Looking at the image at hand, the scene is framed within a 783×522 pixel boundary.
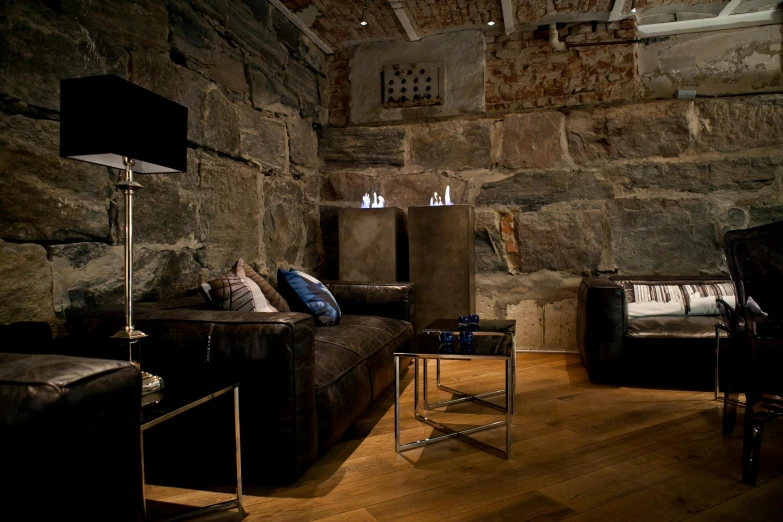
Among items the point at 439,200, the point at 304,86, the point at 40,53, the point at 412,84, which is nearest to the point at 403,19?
the point at 412,84

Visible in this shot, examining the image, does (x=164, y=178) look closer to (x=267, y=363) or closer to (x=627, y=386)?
(x=267, y=363)

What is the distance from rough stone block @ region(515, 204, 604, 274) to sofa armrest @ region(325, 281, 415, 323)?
135 centimetres

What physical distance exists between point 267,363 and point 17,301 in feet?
3.28

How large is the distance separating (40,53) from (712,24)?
14.4 ft

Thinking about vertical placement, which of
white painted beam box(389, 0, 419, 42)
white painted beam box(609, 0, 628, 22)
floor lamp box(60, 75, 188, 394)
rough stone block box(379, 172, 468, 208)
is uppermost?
white painted beam box(389, 0, 419, 42)

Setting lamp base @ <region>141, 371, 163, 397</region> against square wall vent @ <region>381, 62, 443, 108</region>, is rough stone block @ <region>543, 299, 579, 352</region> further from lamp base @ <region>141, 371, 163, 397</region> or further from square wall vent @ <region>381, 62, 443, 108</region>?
lamp base @ <region>141, 371, 163, 397</region>

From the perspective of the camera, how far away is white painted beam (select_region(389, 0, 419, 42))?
367cm

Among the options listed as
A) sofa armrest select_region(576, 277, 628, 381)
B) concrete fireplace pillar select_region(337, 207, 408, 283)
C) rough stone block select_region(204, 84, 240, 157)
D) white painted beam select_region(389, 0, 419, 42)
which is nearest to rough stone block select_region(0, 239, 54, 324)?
rough stone block select_region(204, 84, 240, 157)

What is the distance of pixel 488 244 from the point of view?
4.15m

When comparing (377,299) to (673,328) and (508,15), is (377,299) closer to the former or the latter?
(673,328)

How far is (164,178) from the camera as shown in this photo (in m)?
2.56

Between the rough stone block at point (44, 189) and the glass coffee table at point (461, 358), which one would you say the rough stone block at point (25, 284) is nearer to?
the rough stone block at point (44, 189)

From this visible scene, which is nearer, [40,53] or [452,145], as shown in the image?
[40,53]

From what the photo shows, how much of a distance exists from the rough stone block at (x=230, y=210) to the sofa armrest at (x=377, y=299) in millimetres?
647
